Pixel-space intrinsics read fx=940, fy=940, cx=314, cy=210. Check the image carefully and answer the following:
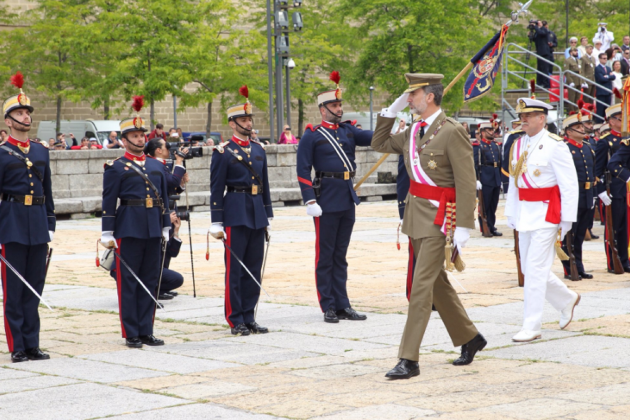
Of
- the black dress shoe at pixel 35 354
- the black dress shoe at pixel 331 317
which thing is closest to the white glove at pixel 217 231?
the black dress shoe at pixel 331 317

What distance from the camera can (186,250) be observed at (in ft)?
47.9

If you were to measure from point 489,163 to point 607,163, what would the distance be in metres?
4.75

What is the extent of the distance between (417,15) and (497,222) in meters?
18.9

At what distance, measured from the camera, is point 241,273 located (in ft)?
26.3

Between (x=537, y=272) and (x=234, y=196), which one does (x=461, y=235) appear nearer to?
(x=537, y=272)

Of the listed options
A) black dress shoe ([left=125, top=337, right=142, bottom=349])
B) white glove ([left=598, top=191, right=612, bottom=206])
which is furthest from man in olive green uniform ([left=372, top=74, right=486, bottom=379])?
white glove ([left=598, top=191, right=612, bottom=206])

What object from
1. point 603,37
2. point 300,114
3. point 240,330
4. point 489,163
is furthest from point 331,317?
point 300,114

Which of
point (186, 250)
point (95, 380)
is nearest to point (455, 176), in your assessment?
point (95, 380)

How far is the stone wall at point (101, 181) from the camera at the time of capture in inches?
834

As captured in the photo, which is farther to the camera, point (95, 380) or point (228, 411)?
point (95, 380)

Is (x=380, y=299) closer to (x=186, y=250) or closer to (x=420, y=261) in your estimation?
(x=420, y=261)

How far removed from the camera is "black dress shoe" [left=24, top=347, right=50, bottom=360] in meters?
6.98

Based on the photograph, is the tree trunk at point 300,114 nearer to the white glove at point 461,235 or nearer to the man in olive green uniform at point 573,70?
the man in olive green uniform at point 573,70

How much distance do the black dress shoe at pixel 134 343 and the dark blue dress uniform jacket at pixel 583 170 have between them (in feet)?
19.8
